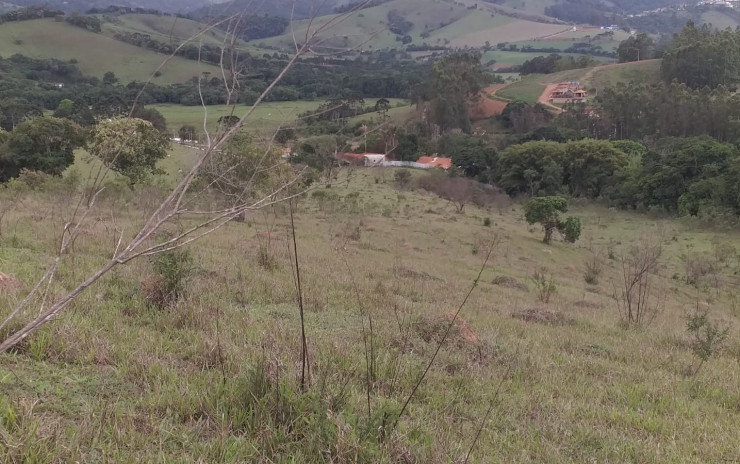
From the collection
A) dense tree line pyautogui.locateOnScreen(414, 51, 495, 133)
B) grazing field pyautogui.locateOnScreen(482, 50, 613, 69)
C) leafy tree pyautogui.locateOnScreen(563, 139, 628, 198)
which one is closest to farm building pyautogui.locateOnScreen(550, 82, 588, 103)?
dense tree line pyautogui.locateOnScreen(414, 51, 495, 133)

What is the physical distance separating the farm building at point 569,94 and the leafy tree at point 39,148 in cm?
5785

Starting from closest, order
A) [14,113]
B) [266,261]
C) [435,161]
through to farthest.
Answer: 1. [266,261]
2. [14,113]
3. [435,161]

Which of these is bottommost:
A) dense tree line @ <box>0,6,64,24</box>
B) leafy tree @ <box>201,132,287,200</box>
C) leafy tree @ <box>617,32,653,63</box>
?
leafy tree @ <box>201,132,287,200</box>

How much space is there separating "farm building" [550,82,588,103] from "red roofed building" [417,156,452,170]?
28.0 metres

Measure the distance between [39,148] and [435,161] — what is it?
30.6 meters

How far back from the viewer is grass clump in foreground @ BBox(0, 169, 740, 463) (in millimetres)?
2234

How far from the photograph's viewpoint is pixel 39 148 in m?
28.4

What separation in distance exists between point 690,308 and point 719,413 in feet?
37.8

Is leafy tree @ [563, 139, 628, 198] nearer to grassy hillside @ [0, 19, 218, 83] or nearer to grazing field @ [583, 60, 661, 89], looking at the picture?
grazing field @ [583, 60, 661, 89]

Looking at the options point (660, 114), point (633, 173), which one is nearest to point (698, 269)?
point (633, 173)

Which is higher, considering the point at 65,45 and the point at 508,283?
the point at 65,45

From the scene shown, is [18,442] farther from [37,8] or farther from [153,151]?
[37,8]

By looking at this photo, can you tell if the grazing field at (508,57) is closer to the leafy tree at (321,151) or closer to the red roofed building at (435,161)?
the red roofed building at (435,161)

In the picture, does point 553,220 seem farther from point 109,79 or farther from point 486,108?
point 109,79
